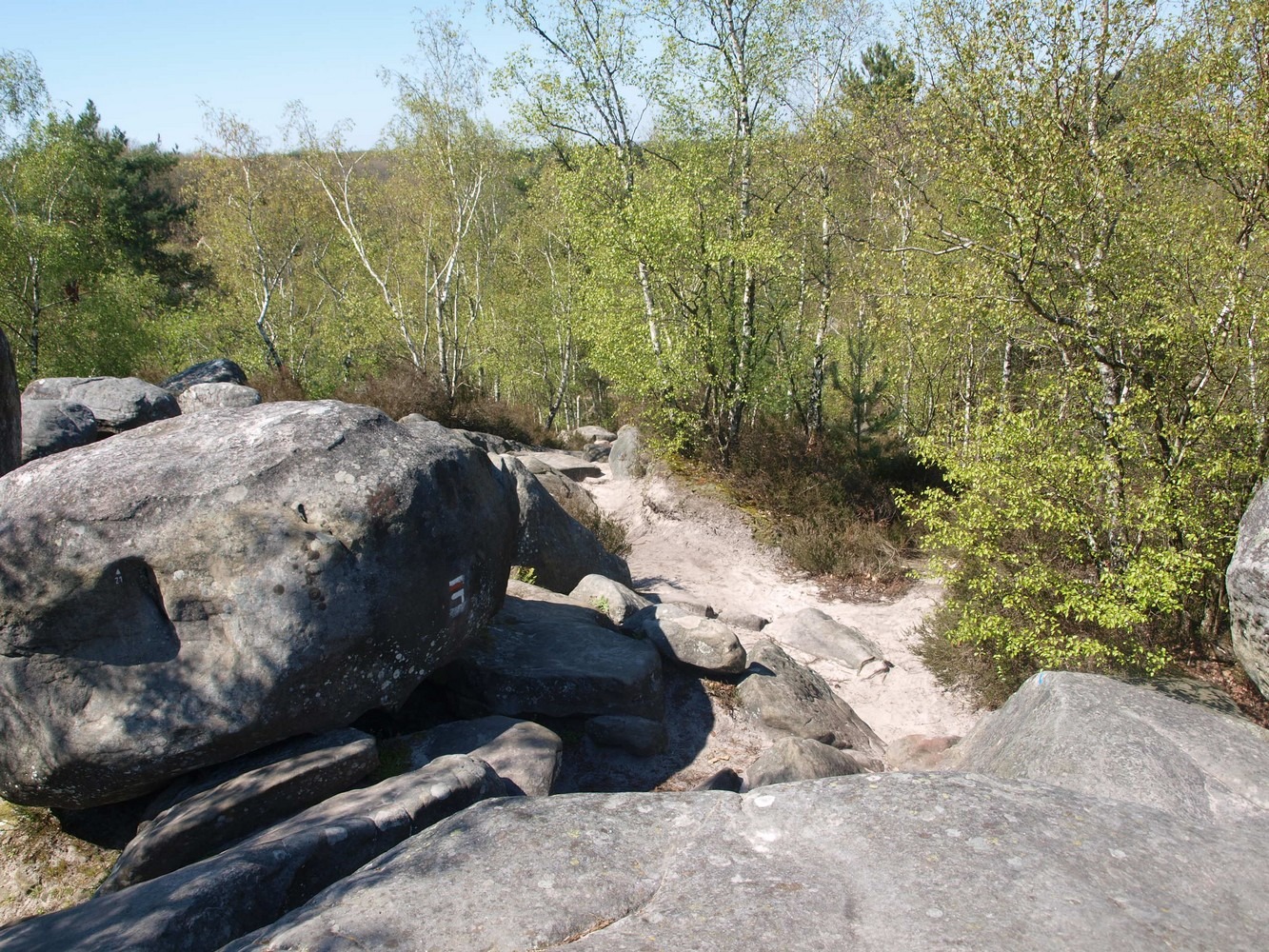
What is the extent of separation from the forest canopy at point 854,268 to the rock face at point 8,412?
30.4 ft

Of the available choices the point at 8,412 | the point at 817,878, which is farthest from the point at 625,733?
the point at 8,412

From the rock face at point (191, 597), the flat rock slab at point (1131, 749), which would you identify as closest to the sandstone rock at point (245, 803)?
the rock face at point (191, 597)

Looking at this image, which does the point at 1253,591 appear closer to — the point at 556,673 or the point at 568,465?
the point at 556,673

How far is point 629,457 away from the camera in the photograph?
61.4 feet

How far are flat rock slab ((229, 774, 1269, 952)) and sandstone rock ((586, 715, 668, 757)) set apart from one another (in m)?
3.18

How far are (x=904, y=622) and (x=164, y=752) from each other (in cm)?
1009

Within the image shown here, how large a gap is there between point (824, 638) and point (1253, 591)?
5.86 metres

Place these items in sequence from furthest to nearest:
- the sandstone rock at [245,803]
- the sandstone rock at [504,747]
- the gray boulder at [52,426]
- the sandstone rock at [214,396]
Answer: the sandstone rock at [214,396]
the gray boulder at [52,426]
the sandstone rock at [504,747]
the sandstone rock at [245,803]

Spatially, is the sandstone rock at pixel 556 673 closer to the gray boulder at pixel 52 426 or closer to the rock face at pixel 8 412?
the rock face at pixel 8 412

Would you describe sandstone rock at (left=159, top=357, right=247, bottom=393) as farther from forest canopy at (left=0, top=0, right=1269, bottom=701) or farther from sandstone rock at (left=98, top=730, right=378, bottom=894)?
sandstone rock at (left=98, top=730, right=378, bottom=894)

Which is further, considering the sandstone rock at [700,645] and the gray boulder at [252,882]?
the sandstone rock at [700,645]

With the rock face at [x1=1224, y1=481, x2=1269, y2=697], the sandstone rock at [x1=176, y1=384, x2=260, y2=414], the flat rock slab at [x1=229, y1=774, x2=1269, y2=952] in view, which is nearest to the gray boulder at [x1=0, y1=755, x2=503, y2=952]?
the flat rock slab at [x1=229, y1=774, x2=1269, y2=952]

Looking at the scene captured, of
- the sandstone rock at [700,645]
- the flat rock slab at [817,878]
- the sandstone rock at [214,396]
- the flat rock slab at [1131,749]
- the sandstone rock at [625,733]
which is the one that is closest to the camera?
the flat rock slab at [817,878]

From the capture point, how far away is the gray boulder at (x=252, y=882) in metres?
3.62
